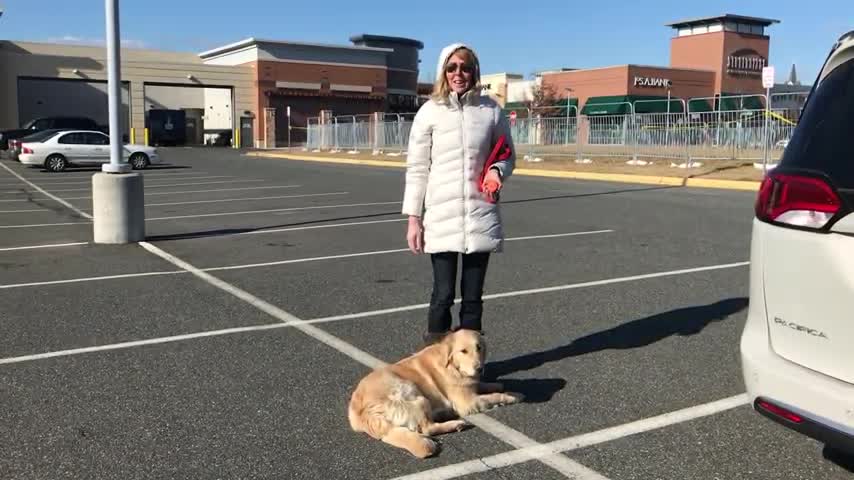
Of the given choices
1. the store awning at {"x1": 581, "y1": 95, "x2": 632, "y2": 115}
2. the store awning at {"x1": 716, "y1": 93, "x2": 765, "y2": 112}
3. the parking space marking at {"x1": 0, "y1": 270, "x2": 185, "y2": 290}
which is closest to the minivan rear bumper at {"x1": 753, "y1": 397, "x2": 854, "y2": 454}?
the parking space marking at {"x1": 0, "y1": 270, "x2": 185, "y2": 290}

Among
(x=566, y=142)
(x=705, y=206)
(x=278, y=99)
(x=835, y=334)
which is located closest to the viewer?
(x=835, y=334)

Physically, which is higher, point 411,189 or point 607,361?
point 411,189

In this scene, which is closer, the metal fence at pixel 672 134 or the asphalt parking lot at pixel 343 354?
the asphalt parking lot at pixel 343 354

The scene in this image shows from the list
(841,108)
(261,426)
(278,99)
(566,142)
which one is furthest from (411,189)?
(278,99)

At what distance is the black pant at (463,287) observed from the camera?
427 cm

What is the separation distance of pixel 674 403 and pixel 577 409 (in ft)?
1.74

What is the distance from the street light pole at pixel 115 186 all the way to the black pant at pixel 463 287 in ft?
20.9

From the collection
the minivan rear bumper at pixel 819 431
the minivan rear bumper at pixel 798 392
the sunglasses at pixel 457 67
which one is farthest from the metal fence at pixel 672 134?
the minivan rear bumper at pixel 819 431

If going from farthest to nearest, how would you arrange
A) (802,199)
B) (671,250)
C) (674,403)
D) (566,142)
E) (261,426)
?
(566,142) < (671,250) < (674,403) < (261,426) < (802,199)

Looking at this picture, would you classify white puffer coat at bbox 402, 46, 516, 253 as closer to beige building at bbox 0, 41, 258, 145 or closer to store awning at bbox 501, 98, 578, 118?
beige building at bbox 0, 41, 258, 145

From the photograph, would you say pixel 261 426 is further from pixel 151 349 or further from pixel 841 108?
pixel 841 108

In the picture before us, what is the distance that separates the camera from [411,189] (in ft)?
13.7

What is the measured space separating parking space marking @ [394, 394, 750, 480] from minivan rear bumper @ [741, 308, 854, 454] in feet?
2.81

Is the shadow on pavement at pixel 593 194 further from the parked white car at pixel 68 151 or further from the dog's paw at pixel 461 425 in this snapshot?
the parked white car at pixel 68 151
